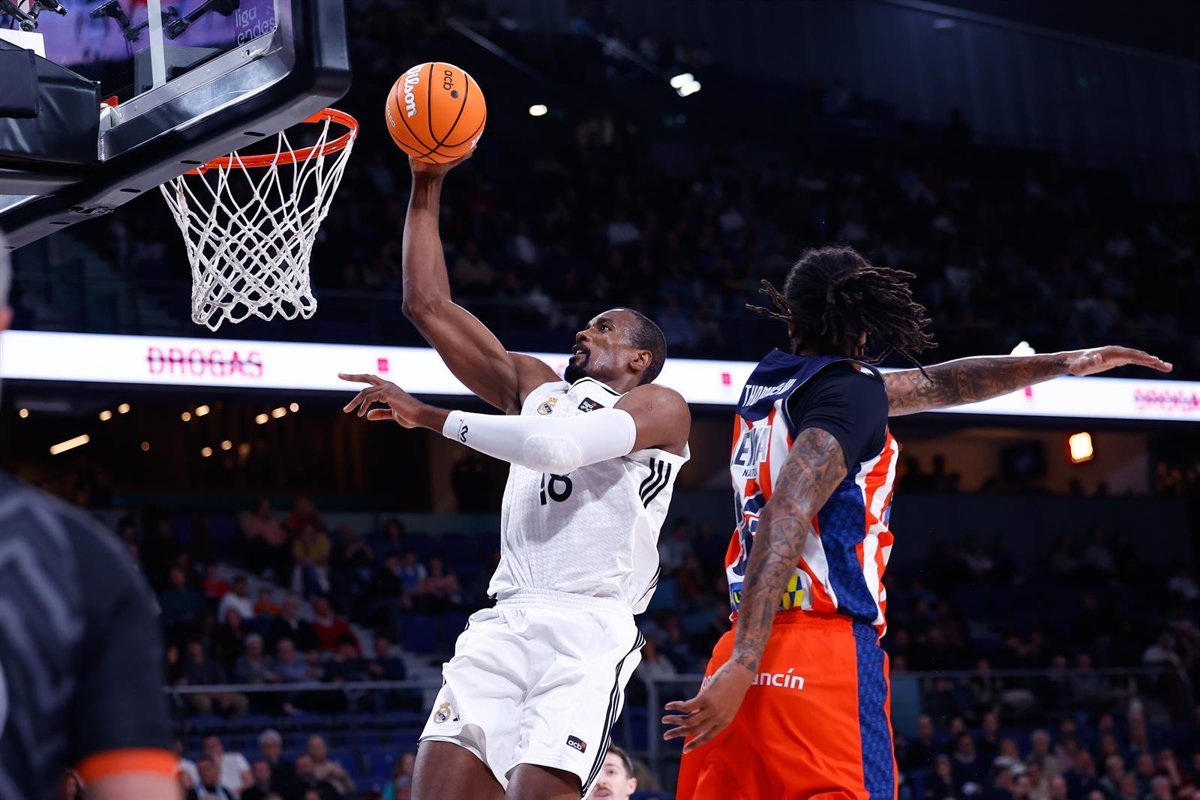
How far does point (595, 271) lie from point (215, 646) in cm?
615

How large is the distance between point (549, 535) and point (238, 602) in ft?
26.2

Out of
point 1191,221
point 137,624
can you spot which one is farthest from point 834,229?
point 137,624

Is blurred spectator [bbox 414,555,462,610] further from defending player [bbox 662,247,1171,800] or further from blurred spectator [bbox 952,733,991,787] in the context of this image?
defending player [bbox 662,247,1171,800]

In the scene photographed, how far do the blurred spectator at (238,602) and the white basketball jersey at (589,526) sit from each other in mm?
7638

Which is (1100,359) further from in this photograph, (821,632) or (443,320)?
(443,320)

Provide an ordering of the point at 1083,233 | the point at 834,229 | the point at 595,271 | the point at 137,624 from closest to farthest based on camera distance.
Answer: the point at 137,624 < the point at 595,271 < the point at 834,229 < the point at 1083,233

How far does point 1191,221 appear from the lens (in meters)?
19.0

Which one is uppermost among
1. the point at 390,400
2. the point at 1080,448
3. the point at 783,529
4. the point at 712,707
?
the point at 390,400

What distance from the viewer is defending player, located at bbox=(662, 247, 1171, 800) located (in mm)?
2938

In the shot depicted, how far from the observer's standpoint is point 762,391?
3271mm

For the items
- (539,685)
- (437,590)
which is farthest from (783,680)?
(437,590)

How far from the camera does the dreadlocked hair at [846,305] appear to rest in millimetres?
3219

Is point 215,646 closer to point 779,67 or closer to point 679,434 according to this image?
point 679,434

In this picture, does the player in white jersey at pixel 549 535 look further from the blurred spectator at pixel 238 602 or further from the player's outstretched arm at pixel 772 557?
the blurred spectator at pixel 238 602
